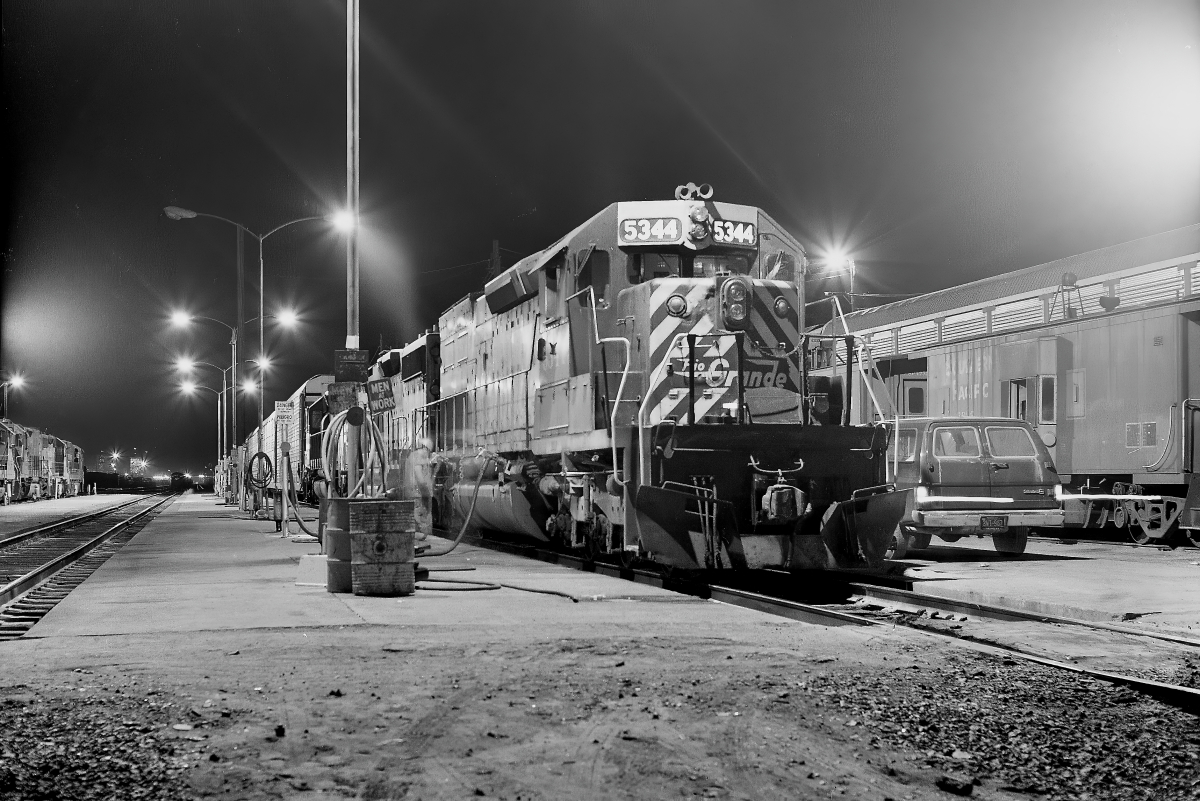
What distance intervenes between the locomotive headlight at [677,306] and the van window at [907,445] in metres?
5.62

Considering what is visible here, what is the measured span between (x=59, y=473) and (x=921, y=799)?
8704 centimetres

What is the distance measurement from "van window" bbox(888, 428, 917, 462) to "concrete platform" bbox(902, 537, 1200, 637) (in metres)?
1.29

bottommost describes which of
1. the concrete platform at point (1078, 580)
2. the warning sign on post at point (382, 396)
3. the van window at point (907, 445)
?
the concrete platform at point (1078, 580)

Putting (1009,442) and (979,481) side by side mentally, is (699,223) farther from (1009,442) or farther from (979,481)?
(1009,442)

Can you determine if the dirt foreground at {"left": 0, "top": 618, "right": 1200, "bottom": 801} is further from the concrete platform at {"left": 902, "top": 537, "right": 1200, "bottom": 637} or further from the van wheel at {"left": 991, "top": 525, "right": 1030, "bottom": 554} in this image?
the van wheel at {"left": 991, "top": 525, "right": 1030, "bottom": 554}

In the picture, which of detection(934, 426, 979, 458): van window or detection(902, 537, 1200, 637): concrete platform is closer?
detection(902, 537, 1200, 637): concrete platform

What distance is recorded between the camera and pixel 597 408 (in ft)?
38.2

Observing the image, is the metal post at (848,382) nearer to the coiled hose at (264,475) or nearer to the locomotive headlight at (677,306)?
the locomotive headlight at (677,306)

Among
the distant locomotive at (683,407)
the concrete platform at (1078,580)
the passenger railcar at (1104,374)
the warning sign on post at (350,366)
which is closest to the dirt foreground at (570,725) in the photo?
the concrete platform at (1078,580)

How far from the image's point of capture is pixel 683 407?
11.4m

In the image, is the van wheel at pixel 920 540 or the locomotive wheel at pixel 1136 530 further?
the locomotive wheel at pixel 1136 530

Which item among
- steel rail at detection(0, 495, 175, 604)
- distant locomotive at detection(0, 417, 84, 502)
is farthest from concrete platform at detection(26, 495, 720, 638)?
distant locomotive at detection(0, 417, 84, 502)

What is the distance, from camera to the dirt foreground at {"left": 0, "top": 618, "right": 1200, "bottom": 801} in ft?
14.2

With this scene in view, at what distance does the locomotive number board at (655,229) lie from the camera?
11.6 meters
